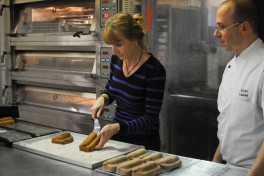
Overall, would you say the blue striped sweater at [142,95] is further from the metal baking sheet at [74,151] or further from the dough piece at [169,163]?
the dough piece at [169,163]

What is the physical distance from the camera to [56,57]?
3.58m

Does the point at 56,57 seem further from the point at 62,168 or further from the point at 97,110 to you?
the point at 62,168

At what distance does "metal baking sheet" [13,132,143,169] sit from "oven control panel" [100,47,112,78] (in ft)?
3.78

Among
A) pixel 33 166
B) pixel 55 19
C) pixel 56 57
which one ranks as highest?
pixel 55 19

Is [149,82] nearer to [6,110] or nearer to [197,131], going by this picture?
[197,131]

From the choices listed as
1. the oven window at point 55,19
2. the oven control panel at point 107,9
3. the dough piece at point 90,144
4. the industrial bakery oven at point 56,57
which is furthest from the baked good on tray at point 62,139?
the oven window at point 55,19

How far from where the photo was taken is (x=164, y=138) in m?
2.79

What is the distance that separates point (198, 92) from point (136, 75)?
734mm

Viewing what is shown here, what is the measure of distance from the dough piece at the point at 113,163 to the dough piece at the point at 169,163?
161 millimetres

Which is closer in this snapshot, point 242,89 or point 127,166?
point 127,166

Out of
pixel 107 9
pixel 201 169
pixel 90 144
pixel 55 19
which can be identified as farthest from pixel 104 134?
pixel 55 19

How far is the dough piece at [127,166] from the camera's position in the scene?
4.57ft

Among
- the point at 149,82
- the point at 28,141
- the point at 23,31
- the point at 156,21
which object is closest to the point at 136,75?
the point at 149,82

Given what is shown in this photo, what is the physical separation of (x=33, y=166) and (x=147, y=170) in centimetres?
51
